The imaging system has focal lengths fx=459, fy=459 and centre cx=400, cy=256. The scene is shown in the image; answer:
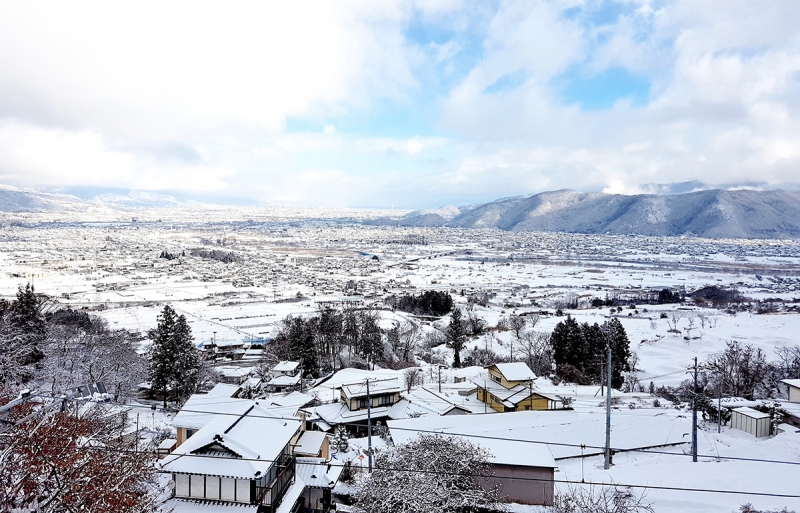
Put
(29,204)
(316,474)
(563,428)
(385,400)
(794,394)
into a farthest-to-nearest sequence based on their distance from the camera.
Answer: (29,204) < (385,400) < (794,394) < (563,428) < (316,474)

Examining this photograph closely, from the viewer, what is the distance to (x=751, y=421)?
453 inches

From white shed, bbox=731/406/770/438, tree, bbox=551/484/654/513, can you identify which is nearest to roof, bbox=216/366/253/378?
tree, bbox=551/484/654/513

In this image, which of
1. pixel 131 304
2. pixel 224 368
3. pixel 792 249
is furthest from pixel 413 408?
pixel 792 249

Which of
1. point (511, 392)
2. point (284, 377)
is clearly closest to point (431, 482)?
point (511, 392)

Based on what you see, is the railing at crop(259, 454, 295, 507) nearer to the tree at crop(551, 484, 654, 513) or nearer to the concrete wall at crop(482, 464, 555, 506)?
the concrete wall at crop(482, 464, 555, 506)

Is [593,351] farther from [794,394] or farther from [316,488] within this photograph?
[316,488]

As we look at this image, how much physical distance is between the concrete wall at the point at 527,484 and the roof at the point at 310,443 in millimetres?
3314

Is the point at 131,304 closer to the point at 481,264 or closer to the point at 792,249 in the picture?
the point at 481,264

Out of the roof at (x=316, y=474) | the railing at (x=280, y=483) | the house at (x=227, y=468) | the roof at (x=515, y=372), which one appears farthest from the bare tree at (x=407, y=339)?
the house at (x=227, y=468)

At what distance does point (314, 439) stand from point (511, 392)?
24.3 ft

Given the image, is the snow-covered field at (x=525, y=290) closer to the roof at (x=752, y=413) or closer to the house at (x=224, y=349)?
the roof at (x=752, y=413)

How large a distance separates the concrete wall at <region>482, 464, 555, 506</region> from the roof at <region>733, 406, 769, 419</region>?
23.0ft

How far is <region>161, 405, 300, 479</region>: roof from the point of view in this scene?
670 cm

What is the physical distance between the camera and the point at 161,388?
49.8 ft
